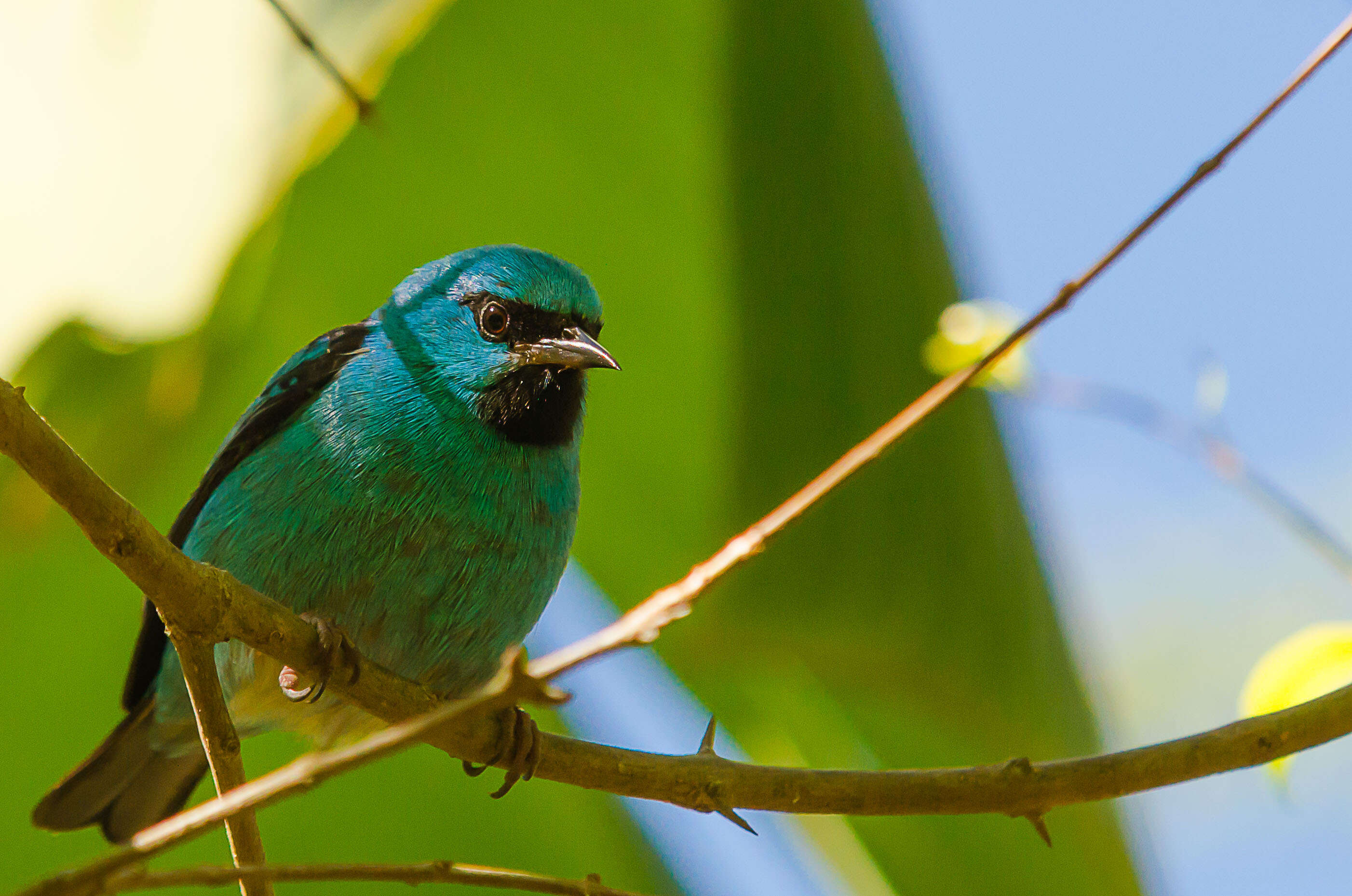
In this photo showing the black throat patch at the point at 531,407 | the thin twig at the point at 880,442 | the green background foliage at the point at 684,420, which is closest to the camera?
the thin twig at the point at 880,442

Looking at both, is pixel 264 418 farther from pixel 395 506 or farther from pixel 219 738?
pixel 219 738

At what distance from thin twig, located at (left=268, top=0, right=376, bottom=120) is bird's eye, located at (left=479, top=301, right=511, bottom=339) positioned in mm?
787

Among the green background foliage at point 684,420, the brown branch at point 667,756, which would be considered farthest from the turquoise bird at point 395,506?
the green background foliage at point 684,420

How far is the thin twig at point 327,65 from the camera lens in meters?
2.53

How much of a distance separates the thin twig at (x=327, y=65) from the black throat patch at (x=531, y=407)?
0.84 metres

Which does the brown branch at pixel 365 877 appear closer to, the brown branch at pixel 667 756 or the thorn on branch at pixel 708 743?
the brown branch at pixel 667 756

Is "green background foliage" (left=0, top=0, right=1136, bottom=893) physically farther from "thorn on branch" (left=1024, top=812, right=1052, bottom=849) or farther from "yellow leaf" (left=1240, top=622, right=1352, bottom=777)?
"yellow leaf" (left=1240, top=622, right=1352, bottom=777)

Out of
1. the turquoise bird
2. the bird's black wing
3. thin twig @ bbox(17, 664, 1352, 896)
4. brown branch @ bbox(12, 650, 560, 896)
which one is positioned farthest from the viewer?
the bird's black wing

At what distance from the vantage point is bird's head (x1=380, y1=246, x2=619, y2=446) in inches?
136

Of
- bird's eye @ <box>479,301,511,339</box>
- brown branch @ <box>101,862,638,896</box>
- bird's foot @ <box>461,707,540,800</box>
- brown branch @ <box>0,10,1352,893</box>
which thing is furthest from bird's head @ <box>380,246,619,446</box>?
brown branch @ <box>101,862,638,896</box>

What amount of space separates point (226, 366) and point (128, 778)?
145 centimetres

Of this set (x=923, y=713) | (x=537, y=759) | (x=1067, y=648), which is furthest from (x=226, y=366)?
(x=1067, y=648)

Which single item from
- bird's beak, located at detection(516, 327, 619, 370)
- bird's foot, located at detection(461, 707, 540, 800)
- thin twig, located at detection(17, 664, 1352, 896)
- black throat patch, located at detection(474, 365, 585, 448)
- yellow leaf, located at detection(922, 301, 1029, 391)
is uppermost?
yellow leaf, located at detection(922, 301, 1029, 391)

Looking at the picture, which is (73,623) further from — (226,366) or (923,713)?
(923,713)
